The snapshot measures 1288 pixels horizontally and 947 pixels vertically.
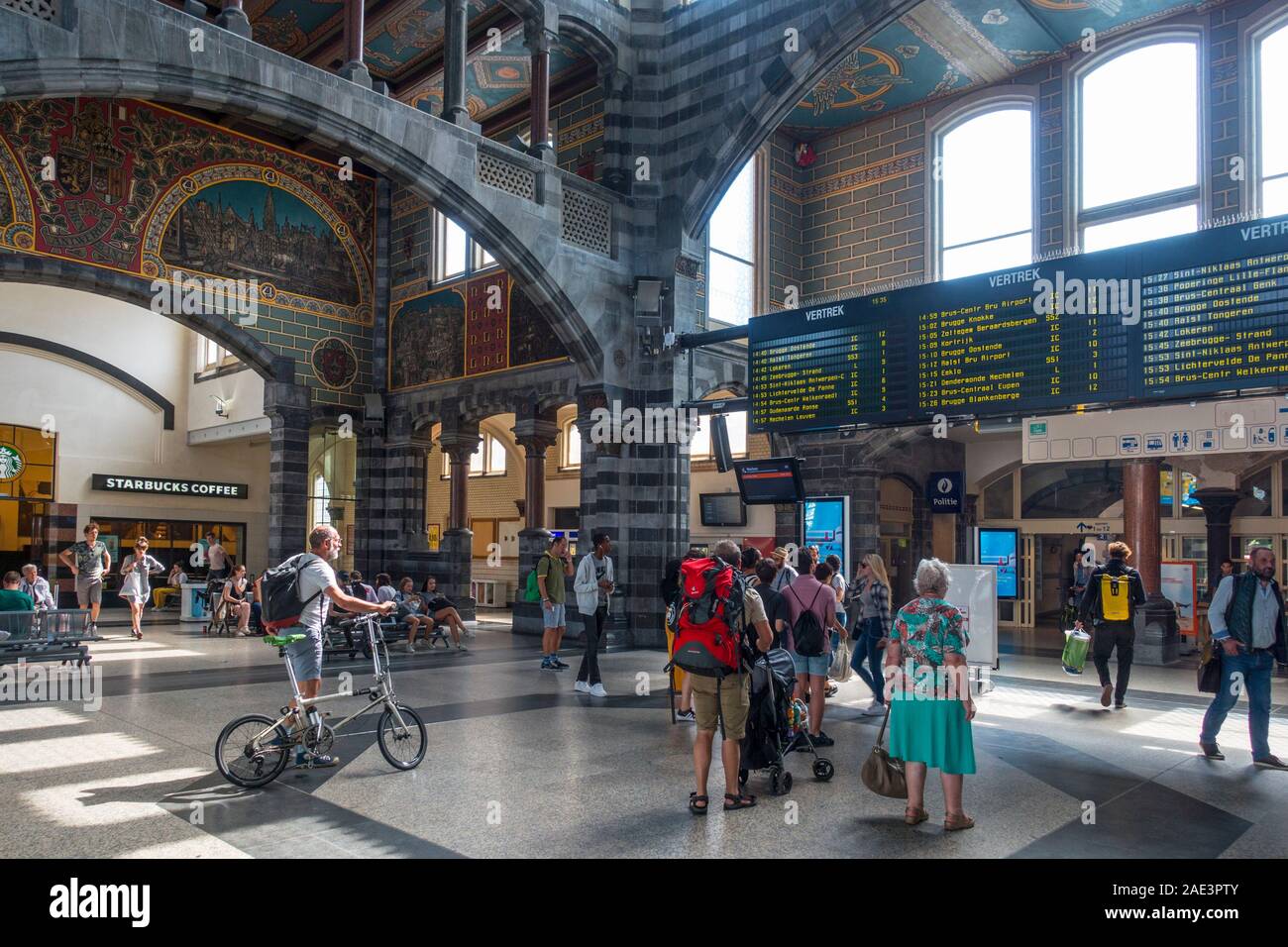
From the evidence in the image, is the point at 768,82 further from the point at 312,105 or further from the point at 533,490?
the point at 533,490

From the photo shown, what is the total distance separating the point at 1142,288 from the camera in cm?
870

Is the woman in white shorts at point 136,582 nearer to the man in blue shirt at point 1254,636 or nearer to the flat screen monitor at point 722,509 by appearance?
the flat screen monitor at point 722,509

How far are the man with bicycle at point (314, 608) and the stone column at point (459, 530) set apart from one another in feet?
37.4

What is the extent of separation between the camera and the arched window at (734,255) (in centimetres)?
1681

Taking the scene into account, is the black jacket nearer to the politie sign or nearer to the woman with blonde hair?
the woman with blonde hair

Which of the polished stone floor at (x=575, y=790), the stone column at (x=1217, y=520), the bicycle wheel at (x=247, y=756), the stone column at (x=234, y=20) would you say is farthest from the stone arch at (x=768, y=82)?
the bicycle wheel at (x=247, y=756)

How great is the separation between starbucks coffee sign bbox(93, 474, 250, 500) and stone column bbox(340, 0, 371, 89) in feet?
45.1

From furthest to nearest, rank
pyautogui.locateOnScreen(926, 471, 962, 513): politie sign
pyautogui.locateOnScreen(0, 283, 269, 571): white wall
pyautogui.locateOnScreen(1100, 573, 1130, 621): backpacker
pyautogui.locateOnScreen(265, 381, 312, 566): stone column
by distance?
pyautogui.locateOnScreen(0, 283, 269, 571): white wall, pyautogui.locateOnScreen(926, 471, 962, 513): politie sign, pyautogui.locateOnScreen(265, 381, 312, 566): stone column, pyautogui.locateOnScreen(1100, 573, 1130, 621): backpacker

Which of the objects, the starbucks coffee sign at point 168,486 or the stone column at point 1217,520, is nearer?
the stone column at point 1217,520

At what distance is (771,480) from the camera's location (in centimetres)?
1194

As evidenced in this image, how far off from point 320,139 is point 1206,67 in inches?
480

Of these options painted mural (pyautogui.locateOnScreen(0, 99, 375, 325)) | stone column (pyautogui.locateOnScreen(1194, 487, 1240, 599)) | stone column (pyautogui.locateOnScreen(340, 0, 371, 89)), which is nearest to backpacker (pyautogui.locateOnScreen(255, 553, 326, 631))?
stone column (pyautogui.locateOnScreen(340, 0, 371, 89))

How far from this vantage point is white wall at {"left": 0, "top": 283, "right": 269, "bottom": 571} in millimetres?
19797

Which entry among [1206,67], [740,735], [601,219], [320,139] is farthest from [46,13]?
[1206,67]
